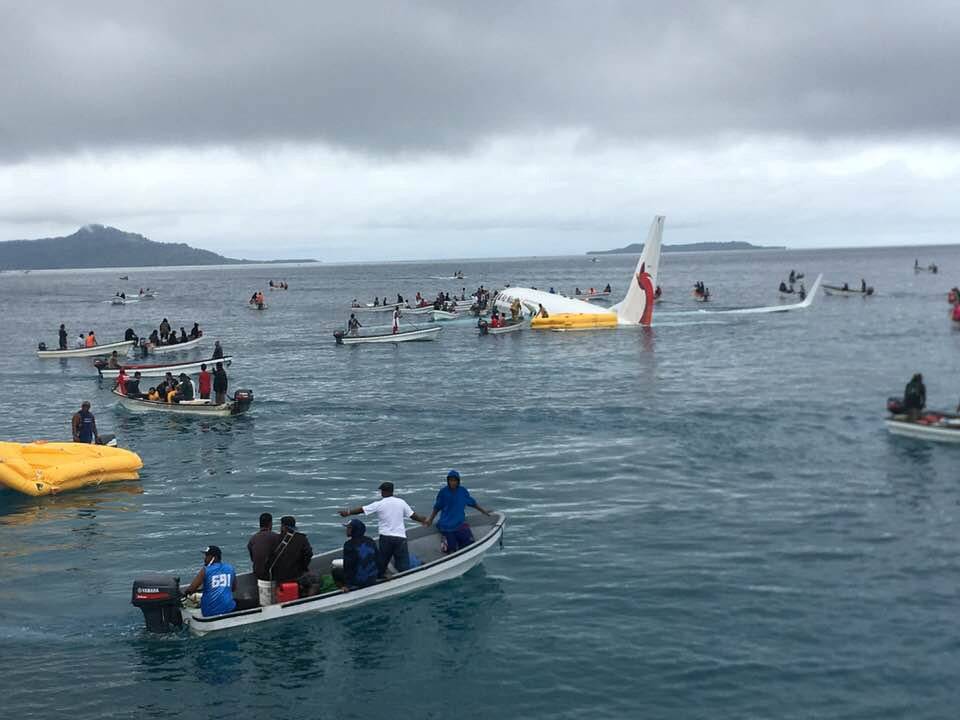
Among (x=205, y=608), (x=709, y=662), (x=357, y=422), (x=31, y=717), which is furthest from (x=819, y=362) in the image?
(x=31, y=717)

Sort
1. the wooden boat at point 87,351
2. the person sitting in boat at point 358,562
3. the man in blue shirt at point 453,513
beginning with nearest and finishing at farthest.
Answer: the person sitting in boat at point 358,562 < the man in blue shirt at point 453,513 < the wooden boat at point 87,351

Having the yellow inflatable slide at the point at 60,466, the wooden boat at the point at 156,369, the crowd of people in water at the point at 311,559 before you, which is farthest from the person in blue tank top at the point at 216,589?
the wooden boat at the point at 156,369

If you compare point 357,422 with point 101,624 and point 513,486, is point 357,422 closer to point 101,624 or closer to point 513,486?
point 513,486

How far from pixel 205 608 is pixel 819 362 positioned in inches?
1680

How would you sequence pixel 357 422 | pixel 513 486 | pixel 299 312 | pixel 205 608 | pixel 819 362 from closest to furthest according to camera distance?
pixel 205 608, pixel 513 486, pixel 357 422, pixel 819 362, pixel 299 312

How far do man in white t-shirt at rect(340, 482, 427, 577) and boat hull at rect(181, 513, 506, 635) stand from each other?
1.06 feet

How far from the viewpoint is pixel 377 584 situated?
1677 centimetres

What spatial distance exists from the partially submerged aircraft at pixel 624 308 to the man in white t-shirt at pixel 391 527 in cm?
5279

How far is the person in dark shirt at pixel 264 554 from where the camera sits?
16.0 m

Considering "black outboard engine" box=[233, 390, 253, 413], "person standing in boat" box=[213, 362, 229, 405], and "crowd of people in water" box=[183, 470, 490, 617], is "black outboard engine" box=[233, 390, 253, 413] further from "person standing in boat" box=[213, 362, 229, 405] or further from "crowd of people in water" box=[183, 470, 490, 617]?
"crowd of people in water" box=[183, 470, 490, 617]

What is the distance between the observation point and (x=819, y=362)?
50406 mm

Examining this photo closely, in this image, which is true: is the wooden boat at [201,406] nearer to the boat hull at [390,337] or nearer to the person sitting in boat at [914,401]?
the person sitting in boat at [914,401]

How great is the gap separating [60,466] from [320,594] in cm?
1337

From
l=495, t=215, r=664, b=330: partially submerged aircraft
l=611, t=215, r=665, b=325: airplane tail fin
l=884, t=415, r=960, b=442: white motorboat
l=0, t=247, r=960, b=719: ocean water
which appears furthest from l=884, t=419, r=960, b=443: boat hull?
l=495, t=215, r=664, b=330: partially submerged aircraft
